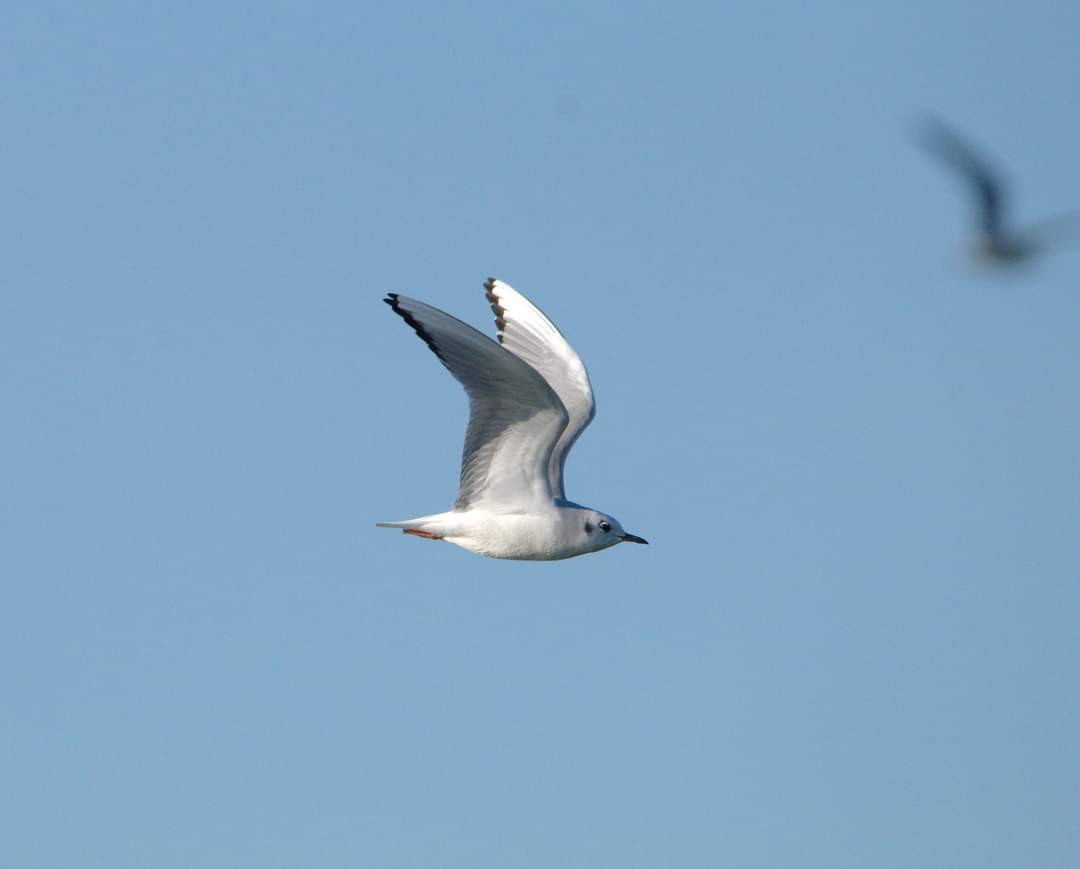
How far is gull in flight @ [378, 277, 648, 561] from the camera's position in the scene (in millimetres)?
17094

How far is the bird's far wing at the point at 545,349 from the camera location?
1870 centimetres

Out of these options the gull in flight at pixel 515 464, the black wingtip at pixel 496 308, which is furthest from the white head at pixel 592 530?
the black wingtip at pixel 496 308

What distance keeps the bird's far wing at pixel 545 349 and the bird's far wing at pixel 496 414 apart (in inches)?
20.0

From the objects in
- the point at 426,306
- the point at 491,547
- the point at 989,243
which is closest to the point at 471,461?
the point at 491,547

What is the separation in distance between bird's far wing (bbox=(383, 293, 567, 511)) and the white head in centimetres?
32

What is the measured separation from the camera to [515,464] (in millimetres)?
17969

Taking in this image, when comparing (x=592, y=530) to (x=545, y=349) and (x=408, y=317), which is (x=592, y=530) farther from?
(x=408, y=317)

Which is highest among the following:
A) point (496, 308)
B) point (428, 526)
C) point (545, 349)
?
point (496, 308)

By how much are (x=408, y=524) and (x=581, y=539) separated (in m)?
1.46

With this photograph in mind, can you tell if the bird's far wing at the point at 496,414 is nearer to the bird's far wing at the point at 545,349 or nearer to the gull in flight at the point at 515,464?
the gull in flight at the point at 515,464

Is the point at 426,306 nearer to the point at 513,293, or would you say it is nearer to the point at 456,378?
the point at 456,378

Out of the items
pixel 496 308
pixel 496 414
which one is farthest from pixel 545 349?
pixel 496 414

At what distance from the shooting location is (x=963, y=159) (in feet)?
73.9

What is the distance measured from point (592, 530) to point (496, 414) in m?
1.48
